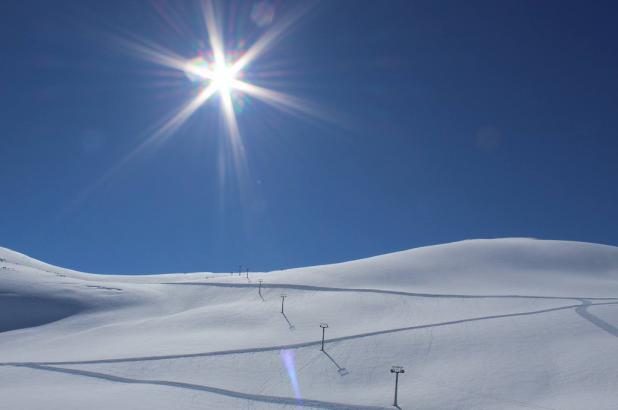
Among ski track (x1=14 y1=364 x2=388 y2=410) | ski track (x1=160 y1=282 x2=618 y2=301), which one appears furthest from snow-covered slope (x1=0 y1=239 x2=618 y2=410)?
ski track (x1=160 y1=282 x2=618 y2=301)

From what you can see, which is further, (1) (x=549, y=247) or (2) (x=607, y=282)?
(1) (x=549, y=247)

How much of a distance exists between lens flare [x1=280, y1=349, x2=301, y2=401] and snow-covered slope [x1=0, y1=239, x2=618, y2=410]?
0.35ft

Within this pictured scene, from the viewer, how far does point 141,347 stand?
27500 millimetres

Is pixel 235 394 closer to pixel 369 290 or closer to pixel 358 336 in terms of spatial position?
pixel 358 336

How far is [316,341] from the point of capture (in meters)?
27.8

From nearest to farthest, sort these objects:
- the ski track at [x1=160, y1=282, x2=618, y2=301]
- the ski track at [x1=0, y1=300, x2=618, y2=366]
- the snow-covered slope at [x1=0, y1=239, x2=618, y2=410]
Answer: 1. the snow-covered slope at [x1=0, y1=239, x2=618, y2=410]
2. the ski track at [x1=0, y1=300, x2=618, y2=366]
3. the ski track at [x1=160, y1=282, x2=618, y2=301]

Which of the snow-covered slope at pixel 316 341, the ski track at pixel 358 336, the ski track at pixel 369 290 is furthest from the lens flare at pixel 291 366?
the ski track at pixel 369 290

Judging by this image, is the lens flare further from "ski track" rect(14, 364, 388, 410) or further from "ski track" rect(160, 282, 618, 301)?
"ski track" rect(160, 282, 618, 301)

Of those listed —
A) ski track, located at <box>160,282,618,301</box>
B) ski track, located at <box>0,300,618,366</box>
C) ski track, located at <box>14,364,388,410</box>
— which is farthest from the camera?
ski track, located at <box>160,282,618,301</box>

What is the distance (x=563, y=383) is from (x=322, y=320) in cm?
1718

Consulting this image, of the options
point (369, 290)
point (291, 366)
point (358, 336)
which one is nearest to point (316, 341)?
point (358, 336)

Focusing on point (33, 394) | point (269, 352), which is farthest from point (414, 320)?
point (33, 394)

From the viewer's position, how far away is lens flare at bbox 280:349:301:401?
21094 millimetres

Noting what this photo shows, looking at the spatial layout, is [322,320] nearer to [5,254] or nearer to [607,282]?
[607,282]
